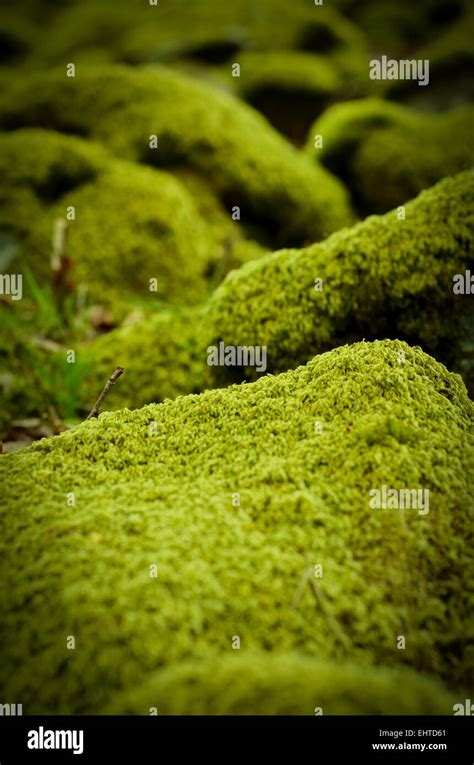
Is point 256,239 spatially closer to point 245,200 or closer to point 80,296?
point 245,200

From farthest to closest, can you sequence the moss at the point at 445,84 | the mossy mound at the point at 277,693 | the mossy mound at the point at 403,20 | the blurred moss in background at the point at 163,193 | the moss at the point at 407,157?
the mossy mound at the point at 403,20 < the moss at the point at 445,84 < the moss at the point at 407,157 < the blurred moss in background at the point at 163,193 < the mossy mound at the point at 277,693

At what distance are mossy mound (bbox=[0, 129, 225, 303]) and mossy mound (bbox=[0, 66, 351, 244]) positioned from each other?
484 millimetres

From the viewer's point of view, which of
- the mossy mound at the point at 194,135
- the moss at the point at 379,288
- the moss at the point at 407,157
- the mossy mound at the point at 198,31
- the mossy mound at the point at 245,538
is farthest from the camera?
the mossy mound at the point at 198,31

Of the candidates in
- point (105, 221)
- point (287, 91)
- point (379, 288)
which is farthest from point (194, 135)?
point (379, 288)

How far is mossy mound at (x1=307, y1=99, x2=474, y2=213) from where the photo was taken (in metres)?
5.67

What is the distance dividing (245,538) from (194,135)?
506 cm

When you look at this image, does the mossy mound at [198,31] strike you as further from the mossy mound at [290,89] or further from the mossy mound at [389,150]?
the mossy mound at [389,150]

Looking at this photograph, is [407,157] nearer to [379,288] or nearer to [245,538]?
[379,288]

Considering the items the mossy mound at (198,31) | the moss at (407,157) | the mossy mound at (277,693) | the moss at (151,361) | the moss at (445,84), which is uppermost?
the mossy mound at (198,31)

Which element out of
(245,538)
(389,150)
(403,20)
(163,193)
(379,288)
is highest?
(403,20)

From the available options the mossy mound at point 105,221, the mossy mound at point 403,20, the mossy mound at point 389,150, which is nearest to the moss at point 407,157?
the mossy mound at point 389,150

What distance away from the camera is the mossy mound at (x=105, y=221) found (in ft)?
15.4

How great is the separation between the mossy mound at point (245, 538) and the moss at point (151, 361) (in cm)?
126

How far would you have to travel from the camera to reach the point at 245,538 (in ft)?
4.88
